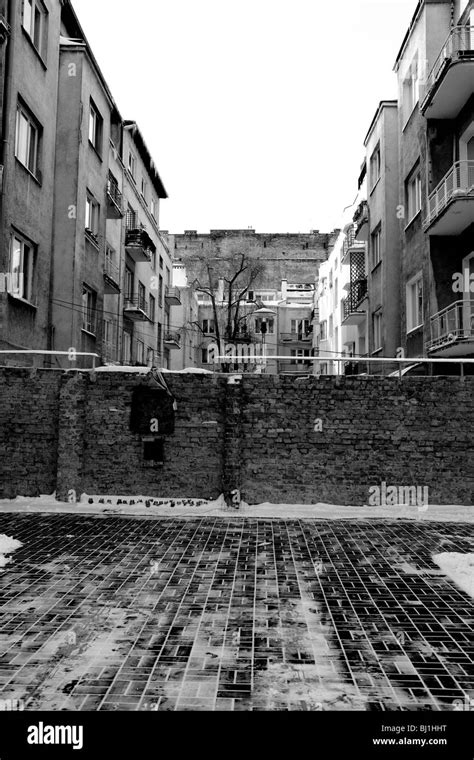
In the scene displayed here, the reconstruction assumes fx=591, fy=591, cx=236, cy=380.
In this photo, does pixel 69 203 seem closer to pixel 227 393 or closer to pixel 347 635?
pixel 227 393

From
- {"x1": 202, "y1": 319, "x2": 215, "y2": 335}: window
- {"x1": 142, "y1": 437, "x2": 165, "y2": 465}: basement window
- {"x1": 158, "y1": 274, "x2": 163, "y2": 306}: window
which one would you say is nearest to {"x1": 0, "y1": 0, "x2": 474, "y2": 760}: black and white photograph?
{"x1": 142, "y1": 437, "x2": 165, "y2": 465}: basement window

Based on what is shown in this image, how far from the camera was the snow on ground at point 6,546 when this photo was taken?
6915 millimetres

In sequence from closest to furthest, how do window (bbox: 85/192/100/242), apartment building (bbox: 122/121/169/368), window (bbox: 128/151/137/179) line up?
1. window (bbox: 85/192/100/242)
2. apartment building (bbox: 122/121/169/368)
3. window (bbox: 128/151/137/179)

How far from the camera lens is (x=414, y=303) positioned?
1773 centimetres

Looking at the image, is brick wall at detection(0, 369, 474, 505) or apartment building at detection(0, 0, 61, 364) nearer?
brick wall at detection(0, 369, 474, 505)

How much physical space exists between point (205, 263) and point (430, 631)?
4823 cm

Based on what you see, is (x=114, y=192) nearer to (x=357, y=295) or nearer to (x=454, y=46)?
(x=357, y=295)

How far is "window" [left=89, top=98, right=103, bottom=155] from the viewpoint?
1816 cm

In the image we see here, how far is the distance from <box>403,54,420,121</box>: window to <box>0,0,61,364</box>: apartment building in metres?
10.0

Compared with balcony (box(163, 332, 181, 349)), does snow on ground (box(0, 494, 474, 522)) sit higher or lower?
lower

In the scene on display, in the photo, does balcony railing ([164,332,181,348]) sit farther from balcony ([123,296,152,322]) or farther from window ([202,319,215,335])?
window ([202,319,215,335])

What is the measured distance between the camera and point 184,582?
6180 mm

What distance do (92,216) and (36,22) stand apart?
5.50 m
